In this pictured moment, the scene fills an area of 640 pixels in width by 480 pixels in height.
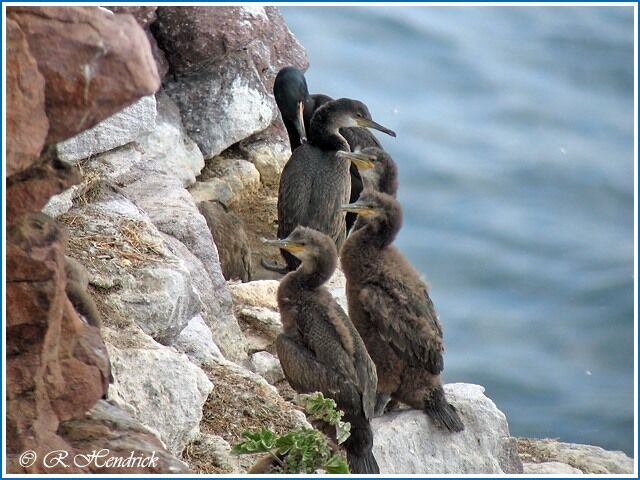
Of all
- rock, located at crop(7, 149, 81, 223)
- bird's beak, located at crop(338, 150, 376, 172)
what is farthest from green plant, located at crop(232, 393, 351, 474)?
bird's beak, located at crop(338, 150, 376, 172)

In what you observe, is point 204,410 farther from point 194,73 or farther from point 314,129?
point 194,73

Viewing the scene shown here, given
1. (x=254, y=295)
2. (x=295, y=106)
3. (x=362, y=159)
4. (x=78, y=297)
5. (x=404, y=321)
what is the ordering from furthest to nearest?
(x=295, y=106), (x=254, y=295), (x=362, y=159), (x=404, y=321), (x=78, y=297)

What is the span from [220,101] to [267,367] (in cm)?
354

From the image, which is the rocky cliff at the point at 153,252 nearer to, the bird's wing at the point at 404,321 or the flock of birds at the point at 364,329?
the flock of birds at the point at 364,329

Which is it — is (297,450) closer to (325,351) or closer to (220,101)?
(325,351)

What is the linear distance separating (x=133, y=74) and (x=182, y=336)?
10.9 ft

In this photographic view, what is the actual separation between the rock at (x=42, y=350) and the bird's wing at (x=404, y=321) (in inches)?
95.1

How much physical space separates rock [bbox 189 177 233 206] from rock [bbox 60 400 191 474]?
18.5 feet

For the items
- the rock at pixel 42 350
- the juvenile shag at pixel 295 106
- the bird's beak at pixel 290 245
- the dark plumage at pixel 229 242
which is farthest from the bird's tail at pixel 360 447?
the juvenile shag at pixel 295 106

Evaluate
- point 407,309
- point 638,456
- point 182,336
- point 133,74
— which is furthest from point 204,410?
point 133,74

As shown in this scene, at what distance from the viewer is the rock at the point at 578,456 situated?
9.69 m

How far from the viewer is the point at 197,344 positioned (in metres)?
8.15

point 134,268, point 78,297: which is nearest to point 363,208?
point 134,268

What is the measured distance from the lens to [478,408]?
8.39 meters
